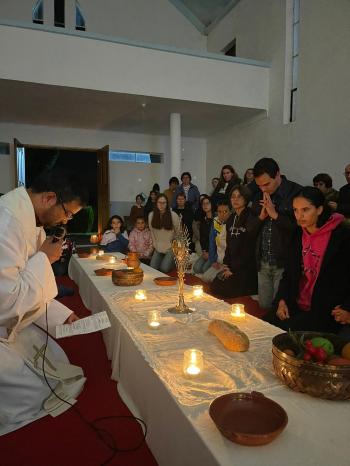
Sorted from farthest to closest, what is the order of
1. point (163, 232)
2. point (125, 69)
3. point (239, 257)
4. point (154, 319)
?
point (125, 69) < point (163, 232) < point (239, 257) < point (154, 319)

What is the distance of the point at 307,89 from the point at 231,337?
19.9ft

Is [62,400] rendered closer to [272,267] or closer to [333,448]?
[333,448]

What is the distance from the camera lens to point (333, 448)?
0.89 meters

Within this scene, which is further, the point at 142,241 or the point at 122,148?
the point at 122,148

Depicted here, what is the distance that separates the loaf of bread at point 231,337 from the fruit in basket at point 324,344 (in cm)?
32

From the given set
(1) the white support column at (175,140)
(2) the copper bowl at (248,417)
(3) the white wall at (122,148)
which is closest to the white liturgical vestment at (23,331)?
(2) the copper bowl at (248,417)

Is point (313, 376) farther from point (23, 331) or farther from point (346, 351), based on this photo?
point (23, 331)

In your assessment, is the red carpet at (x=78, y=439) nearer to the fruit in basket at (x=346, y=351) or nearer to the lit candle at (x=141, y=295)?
the lit candle at (x=141, y=295)

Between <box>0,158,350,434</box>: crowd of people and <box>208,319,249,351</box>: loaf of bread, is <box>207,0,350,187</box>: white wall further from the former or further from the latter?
<box>208,319,249,351</box>: loaf of bread

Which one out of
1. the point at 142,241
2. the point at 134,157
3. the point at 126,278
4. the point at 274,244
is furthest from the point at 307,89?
Answer: the point at 126,278

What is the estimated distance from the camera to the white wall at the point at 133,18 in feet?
27.0

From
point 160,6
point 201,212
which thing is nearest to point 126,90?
point 201,212

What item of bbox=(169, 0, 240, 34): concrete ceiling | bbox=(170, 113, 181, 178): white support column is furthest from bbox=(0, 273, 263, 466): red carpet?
bbox=(169, 0, 240, 34): concrete ceiling

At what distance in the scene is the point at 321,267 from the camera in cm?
219
